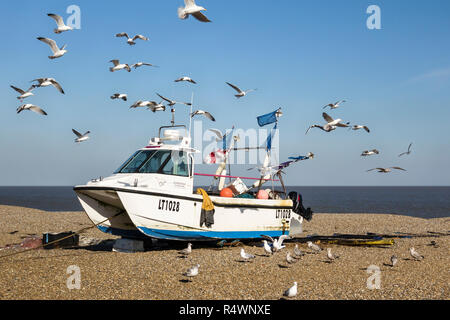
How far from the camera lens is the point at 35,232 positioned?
20.5 metres

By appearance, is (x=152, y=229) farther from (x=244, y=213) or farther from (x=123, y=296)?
(x=123, y=296)

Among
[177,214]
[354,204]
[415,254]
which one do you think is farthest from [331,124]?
[354,204]

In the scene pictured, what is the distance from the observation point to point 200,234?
1341 centimetres

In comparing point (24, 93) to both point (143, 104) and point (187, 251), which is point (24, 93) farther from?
point (187, 251)

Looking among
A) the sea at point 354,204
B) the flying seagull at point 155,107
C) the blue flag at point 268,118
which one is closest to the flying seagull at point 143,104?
the flying seagull at point 155,107

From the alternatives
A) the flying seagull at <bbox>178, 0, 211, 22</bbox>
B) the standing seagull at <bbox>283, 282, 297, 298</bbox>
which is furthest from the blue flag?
the standing seagull at <bbox>283, 282, 297, 298</bbox>

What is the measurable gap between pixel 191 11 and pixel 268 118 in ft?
22.8

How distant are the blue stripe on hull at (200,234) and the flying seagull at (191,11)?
6.12 meters

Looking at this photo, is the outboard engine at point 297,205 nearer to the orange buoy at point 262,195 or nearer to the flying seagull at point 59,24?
the orange buoy at point 262,195

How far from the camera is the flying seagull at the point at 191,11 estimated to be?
414 inches

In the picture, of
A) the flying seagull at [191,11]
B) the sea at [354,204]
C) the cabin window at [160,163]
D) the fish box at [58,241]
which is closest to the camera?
the flying seagull at [191,11]

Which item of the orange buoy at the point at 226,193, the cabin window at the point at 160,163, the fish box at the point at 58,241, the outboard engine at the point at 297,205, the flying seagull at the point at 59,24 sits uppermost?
the flying seagull at the point at 59,24
